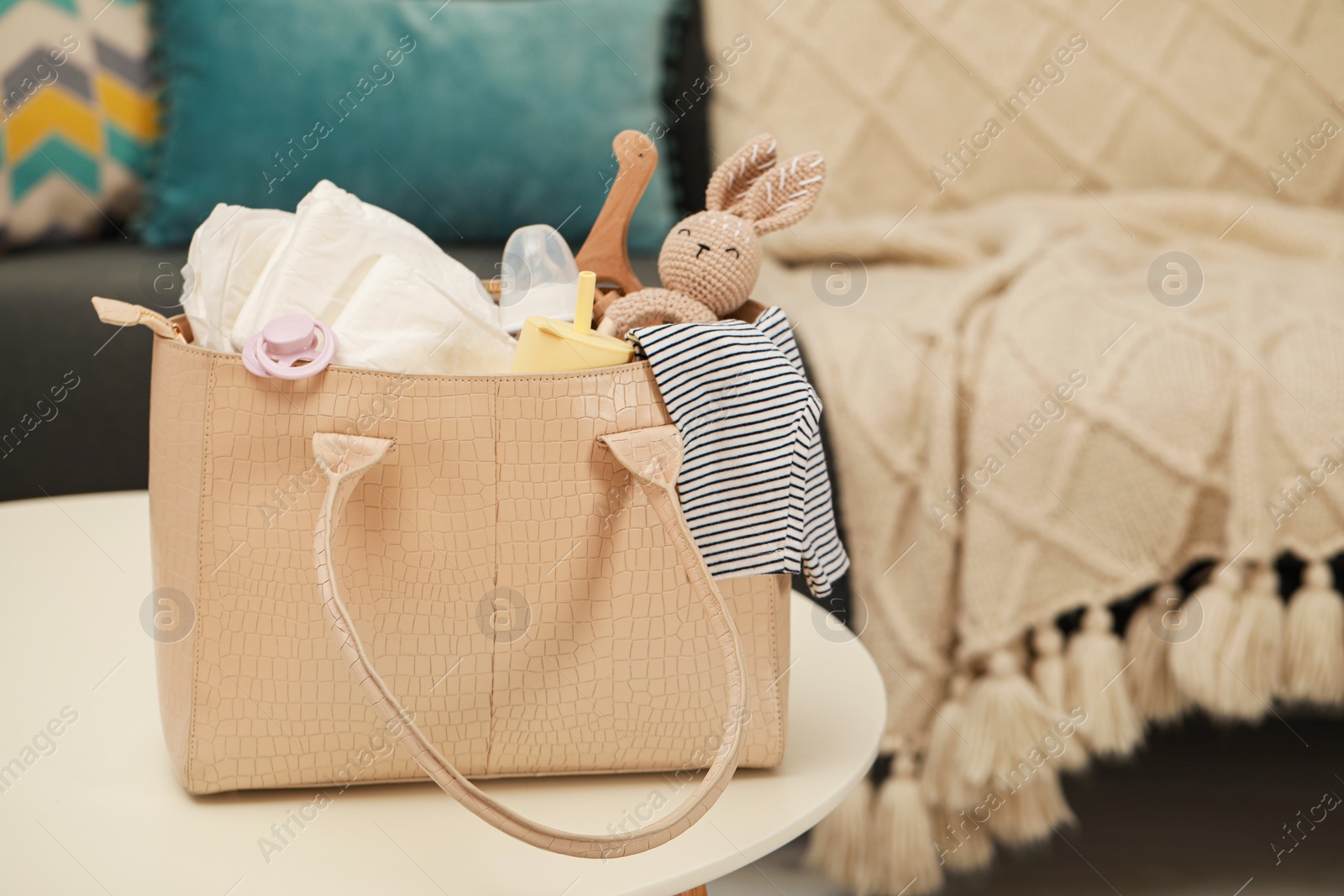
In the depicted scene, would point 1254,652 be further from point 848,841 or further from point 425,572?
point 425,572

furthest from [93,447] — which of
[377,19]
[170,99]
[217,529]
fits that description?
[217,529]

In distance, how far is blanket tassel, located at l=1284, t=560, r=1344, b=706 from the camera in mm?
886

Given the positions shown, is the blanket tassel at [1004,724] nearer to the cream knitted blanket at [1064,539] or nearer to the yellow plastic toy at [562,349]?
the cream knitted blanket at [1064,539]

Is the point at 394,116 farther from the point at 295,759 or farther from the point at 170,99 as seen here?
the point at 295,759

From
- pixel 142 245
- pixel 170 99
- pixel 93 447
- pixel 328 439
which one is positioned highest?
pixel 328 439

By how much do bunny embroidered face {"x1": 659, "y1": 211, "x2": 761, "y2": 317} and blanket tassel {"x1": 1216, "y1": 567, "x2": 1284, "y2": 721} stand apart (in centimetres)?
61

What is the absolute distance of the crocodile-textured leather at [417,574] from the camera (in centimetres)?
43

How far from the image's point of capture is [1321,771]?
1155mm

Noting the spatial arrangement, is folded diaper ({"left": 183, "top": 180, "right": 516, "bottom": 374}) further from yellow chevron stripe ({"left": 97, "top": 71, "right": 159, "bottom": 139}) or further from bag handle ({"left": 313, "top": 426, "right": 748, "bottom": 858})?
yellow chevron stripe ({"left": 97, "top": 71, "right": 159, "bottom": 139})

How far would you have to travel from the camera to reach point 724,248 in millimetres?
539

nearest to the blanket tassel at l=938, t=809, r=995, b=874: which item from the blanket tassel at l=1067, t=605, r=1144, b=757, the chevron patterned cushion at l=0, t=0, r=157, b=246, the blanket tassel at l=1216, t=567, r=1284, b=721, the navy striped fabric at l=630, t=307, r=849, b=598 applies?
the blanket tassel at l=1067, t=605, r=1144, b=757

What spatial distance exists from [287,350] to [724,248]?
9.1 inches

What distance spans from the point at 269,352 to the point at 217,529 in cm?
8

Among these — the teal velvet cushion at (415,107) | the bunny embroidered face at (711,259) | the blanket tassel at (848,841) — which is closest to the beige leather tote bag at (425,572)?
the bunny embroidered face at (711,259)
